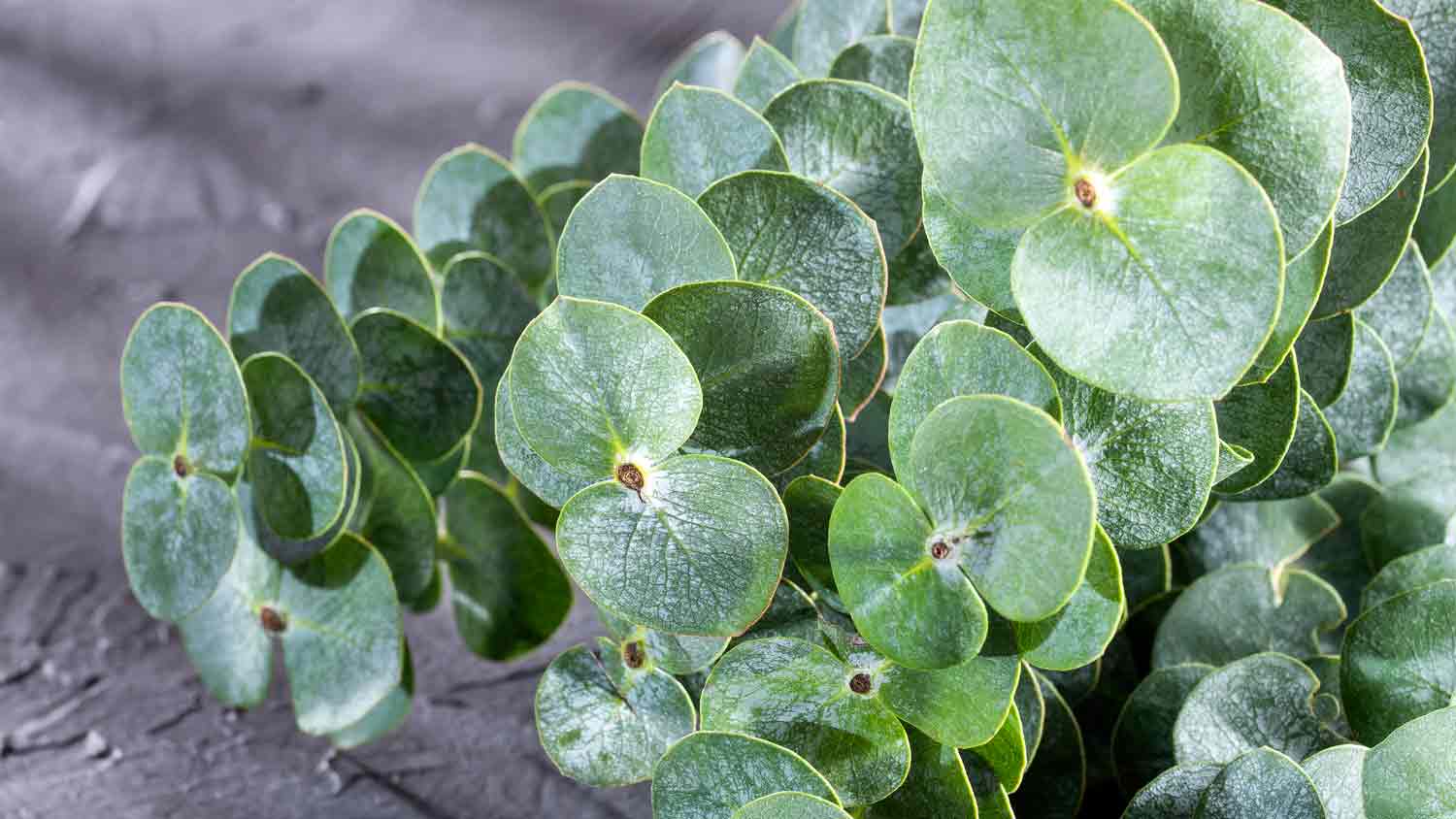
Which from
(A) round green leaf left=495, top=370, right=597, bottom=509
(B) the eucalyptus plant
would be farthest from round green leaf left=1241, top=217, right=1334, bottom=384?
(A) round green leaf left=495, top=370, right=597, bottom=509

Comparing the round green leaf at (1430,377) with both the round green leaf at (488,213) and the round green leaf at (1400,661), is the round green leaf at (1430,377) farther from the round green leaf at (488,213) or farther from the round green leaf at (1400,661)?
the round green leaf at (488,213)

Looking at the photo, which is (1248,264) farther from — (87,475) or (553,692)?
(87,475)

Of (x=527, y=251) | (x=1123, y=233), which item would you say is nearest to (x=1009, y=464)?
(x=1123, y=233)

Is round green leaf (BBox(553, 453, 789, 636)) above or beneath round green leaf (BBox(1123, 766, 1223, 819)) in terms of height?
above

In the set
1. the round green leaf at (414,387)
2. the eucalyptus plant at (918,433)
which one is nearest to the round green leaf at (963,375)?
the eucalyptus plant at (918,433)

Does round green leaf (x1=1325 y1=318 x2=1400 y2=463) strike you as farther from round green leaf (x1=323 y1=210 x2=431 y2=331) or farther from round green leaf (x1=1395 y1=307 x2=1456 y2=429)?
round green leaf (x1=323 y1=210 x2=431 y2=331)

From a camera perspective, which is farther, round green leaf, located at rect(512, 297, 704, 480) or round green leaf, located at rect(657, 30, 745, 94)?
round green leaf, located at rect(657, 30, 745, 94)
